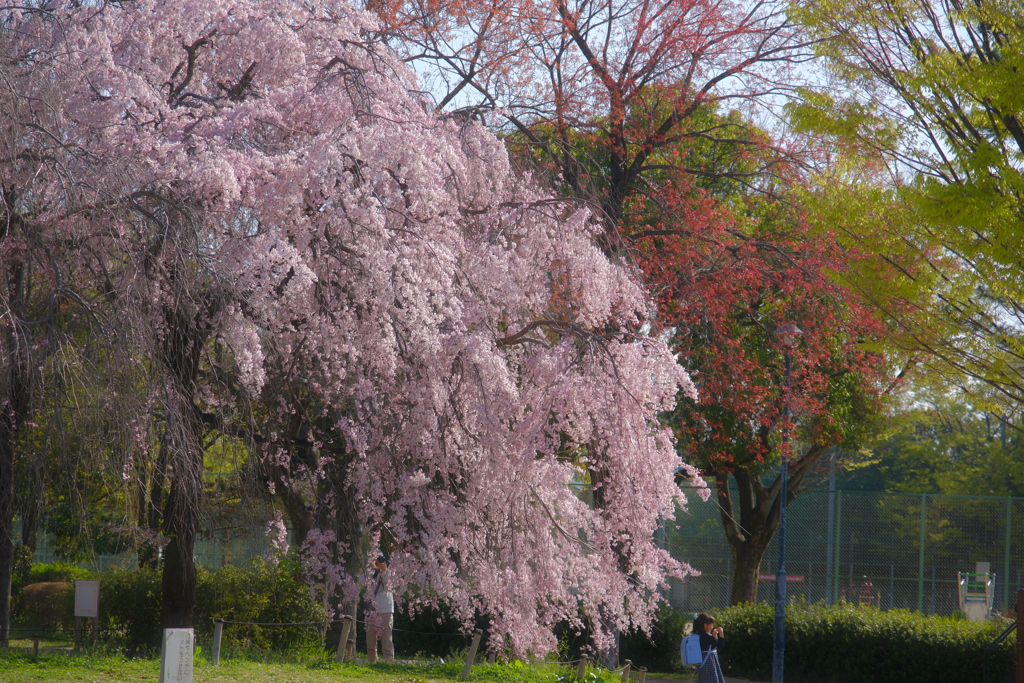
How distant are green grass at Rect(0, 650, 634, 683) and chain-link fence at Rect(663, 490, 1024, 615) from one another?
938 centimetres

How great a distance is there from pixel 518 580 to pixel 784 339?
756 centimetres

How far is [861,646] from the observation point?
53.6ft

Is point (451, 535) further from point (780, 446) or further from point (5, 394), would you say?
point (780, 446)

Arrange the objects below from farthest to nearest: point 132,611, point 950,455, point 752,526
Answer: point 950,455 < point 752,526 < point 132,611

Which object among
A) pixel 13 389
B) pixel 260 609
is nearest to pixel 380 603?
pixel 260 609

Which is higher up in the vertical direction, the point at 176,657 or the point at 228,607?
the point at 176,657

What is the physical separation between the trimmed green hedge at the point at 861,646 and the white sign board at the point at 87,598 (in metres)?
11.1

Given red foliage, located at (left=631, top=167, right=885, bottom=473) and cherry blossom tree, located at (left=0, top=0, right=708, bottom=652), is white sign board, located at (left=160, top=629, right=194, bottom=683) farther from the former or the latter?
red foliage, located at (left=631, top=167, right=885, bottom=473)

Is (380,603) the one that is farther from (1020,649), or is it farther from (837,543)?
(837,543)

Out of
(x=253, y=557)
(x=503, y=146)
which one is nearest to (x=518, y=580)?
(x=503, y=146)

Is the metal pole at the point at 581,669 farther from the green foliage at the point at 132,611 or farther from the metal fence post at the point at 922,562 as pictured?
the metal fence post at the point at 922,562

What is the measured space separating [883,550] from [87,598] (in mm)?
17677

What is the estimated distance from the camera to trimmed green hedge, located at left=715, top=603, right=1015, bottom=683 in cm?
1533

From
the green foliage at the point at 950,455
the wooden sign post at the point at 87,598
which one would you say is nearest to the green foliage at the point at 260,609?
the wooden sign post at the point at 87,598
